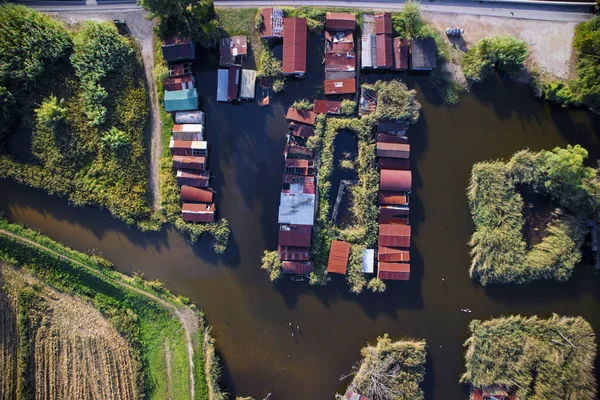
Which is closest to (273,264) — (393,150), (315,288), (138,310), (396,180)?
(315,288)

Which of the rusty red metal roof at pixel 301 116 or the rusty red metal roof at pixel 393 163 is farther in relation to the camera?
the rusty red metal roof at pixel 301 116

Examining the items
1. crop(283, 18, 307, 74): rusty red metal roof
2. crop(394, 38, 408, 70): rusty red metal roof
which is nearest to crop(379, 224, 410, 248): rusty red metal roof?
crop(394, 38, 408, 70): rusty red metal roof

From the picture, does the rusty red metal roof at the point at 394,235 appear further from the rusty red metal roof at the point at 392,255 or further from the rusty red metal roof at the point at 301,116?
the rusty red metal roof at the point at 301,116

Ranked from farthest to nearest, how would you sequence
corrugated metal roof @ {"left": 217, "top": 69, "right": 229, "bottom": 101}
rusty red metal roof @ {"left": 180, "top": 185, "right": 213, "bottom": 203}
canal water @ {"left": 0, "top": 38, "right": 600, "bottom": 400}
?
canal water @ {"left": 0, "top": 38, "right": 600, "bottom": 400}, corrugated metal roof @ {"left": 217, "top": 69, "right": 229, "bottom": 101}, rusty red metal roof @ {"left": 180, "top": 185, "right": 213, "bottom": 203}

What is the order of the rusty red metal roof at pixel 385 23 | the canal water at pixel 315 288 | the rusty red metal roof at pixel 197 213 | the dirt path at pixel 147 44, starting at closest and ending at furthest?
the rusty red metal roof at pixel 197 213
the rusty red metal roof at pixel 385 23
the canal water at pixel 315 288
the dirt path at pixel 147 44

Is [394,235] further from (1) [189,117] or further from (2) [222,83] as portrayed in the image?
(1) [189,117]

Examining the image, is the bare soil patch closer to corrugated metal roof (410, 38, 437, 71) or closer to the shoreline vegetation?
corrugated metal roof (410, 38, 437, 71)

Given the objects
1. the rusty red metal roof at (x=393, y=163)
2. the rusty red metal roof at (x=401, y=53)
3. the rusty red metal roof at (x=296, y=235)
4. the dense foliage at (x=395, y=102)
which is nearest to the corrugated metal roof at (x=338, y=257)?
the rusty red metal roof at (x=296, y=235)
